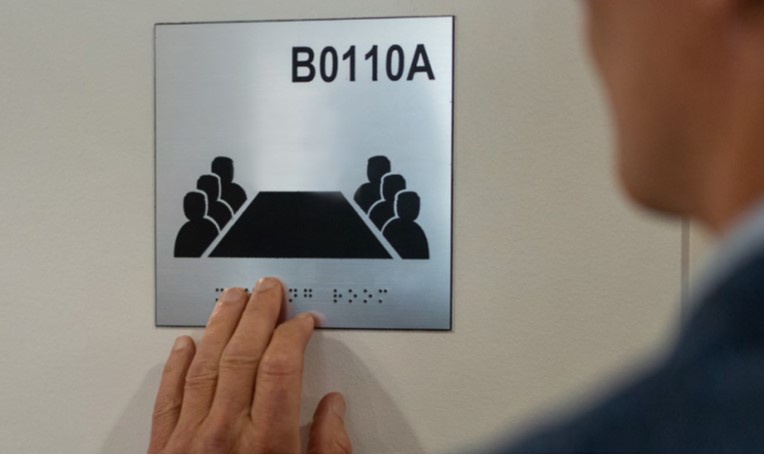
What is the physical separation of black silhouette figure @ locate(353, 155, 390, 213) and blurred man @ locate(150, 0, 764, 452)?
536 millimetres

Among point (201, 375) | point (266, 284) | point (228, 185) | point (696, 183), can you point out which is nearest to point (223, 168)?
point (228, 185)

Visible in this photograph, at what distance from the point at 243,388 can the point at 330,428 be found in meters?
0.12

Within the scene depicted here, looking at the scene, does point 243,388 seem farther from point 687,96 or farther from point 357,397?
point 687,96

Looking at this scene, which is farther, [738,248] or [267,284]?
[267,284]

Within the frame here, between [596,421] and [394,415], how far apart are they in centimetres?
68

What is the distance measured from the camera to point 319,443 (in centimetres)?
84

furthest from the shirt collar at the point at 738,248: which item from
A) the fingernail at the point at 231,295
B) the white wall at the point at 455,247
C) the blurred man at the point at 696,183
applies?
the fingernail at the point at 231,295

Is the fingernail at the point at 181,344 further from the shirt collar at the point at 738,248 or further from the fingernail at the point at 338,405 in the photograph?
the shirt collar at the point at 738,248

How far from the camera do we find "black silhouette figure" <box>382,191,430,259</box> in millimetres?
876

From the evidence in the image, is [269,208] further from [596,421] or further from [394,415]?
[596,421]

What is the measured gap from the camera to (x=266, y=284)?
884 mm

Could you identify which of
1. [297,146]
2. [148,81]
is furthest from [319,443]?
[148,81]

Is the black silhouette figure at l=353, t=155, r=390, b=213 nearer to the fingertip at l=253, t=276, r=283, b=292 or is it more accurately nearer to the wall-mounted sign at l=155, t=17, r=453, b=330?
the wall-mounted sign at l=155, t=17, r=453, b=330

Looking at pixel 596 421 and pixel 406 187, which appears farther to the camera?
pixel 406 187
